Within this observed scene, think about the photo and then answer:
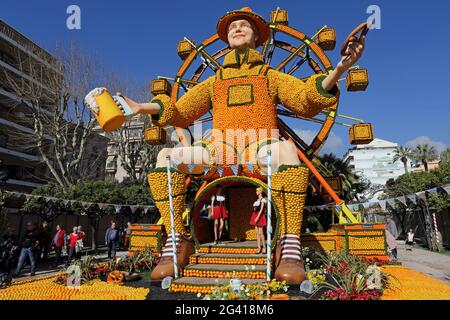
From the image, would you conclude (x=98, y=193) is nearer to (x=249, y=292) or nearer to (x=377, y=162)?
(x=249, y=292)

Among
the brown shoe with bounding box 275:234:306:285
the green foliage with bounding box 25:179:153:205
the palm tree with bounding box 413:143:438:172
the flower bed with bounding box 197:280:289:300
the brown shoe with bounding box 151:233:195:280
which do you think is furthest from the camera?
the palm tree with bounding box 413:143:438:172

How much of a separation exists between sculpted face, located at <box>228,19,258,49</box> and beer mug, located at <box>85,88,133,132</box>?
2812 millimetres

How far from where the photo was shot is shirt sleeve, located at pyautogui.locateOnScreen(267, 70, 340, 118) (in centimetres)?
489

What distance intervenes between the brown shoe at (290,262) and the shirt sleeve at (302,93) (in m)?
1.98

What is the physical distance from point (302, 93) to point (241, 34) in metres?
1.72

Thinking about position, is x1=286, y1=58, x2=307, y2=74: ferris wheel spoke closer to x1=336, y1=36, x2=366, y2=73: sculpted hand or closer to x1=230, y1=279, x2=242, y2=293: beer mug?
x1=336, y1=36, x2=366, y2=73: sculpted hand

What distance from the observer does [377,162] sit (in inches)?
2785

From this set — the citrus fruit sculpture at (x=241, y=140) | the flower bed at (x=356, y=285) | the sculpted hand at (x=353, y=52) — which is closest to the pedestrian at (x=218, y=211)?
the citrus fruit sculpture at (x=241, y=140)

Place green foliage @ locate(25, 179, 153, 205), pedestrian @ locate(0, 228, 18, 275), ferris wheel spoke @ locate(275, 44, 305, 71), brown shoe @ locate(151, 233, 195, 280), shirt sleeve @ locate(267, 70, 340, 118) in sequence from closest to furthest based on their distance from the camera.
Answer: shirt sleeve @ locate(267, 70, 340, 118) → brown shoe @ locate(151, 233, 195, 280) → pedestrian @ locate(0, 228, 18, 275) → ferris wheel spoke @ locate(275, 44, 305, 71) → green foliage @ locate(25, 179, 153, 205)

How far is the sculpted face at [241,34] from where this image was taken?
6.13 metres

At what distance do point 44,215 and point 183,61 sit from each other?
8.32 m

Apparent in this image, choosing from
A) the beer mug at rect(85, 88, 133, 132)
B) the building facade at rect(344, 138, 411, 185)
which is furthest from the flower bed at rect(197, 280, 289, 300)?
the building facade at rect(344, 138, 411, 185)

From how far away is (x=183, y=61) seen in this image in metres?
10.3

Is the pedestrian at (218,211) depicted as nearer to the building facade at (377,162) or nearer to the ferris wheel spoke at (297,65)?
the ferris wheel spoke at (297,65)
